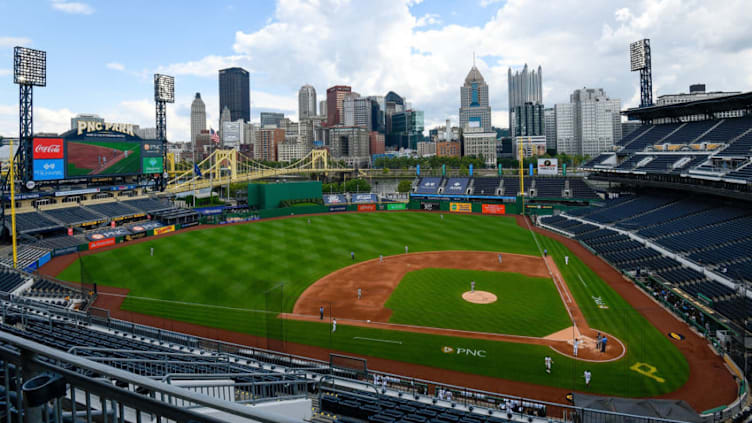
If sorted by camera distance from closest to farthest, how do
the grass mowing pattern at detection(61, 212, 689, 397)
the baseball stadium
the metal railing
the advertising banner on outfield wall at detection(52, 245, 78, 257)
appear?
1. the metal railing
2. the baseball stadium
3. the grass mowing pattern at detection(61, 212, 689, 397)
4. the advertising banner on outfield wall at detection(52, 245, 78, 257)

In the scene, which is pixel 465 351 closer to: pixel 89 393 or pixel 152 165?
pixel 89 393

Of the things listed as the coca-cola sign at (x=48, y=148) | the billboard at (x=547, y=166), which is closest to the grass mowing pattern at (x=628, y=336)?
the billboard at (x=547, y=166)

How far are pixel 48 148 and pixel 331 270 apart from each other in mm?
36544

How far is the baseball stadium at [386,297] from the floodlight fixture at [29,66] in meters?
6.32

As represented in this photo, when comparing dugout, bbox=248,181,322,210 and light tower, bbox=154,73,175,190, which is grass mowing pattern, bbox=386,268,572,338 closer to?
dugout, bbox=248,181,322,210

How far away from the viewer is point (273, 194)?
2726 inches

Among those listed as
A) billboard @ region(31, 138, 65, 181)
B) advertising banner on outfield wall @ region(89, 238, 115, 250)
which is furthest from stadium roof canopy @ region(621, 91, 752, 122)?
A: billboard @ region(31, 138, 65, 181)

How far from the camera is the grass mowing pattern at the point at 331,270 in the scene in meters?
20.2

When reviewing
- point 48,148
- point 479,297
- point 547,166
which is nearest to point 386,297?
point 479,297

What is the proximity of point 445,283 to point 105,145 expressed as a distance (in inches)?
1847

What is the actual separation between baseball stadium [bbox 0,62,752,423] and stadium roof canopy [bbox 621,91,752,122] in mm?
324

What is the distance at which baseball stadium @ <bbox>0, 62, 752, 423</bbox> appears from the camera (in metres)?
12.6

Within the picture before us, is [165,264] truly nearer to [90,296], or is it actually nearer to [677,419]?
[90,296]

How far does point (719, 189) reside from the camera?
38.7 m
